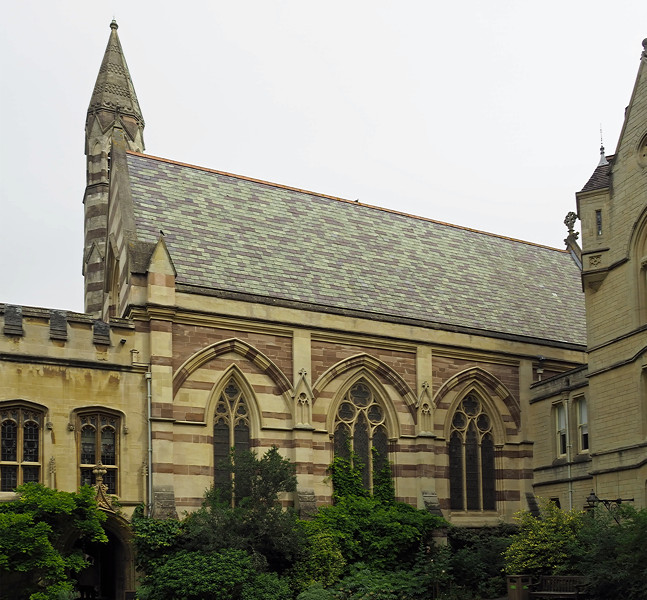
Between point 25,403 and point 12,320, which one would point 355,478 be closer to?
point 25,403

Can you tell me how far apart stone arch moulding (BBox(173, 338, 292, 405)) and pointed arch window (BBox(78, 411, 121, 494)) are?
6.47 feet

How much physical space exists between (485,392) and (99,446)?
13.1m

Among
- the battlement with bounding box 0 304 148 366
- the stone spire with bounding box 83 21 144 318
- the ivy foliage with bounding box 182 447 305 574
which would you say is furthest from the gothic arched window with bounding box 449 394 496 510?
the stone spire with bounding box 83 21 144 318

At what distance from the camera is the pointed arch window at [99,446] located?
24.5 m

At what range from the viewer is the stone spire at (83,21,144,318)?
39.2 metres

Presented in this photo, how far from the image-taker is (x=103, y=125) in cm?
4091

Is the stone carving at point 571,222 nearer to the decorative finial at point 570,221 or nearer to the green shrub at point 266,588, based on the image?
the decorative finial at point 570,221

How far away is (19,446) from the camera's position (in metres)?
23.6

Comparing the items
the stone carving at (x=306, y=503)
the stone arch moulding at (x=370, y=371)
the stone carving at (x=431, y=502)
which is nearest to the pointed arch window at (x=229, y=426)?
the stone carving at (x=306, y=503)

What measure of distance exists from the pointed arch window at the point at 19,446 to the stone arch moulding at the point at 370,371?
27.0ft

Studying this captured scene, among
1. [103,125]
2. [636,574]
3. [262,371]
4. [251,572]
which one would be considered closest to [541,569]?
[636,574]

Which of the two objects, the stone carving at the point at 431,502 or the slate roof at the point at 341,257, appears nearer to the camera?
the stone carving at the point at 431,502

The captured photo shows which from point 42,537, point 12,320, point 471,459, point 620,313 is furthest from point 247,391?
point 620,313

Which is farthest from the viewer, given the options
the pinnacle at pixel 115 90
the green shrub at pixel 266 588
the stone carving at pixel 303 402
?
the pinnacle at pixel 115 90
